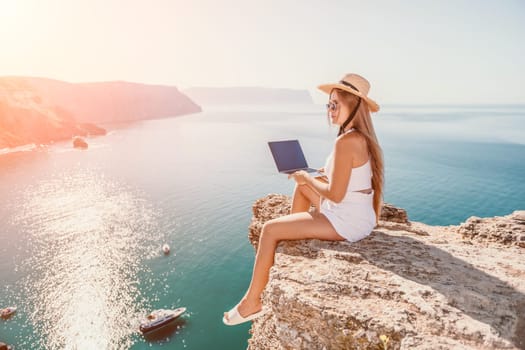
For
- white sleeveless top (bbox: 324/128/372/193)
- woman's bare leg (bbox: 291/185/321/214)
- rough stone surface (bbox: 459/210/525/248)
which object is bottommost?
rough stone surface (bbox: 459/210/525/248)

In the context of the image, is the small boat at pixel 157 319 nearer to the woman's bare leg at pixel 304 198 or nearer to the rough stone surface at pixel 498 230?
the rough stone surface at pixel 498 230

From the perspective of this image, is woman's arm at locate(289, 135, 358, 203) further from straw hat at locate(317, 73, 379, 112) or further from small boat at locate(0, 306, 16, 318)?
small boat at locate(0, 306, 16, 318)

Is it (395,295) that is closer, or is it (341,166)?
(395,295)

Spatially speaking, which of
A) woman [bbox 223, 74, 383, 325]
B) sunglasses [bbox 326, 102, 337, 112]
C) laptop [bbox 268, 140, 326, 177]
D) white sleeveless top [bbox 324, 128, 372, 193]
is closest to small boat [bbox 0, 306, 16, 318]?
woman [bbox 223, 74, 383, 325]

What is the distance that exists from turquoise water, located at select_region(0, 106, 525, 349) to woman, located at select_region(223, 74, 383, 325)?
29029 millimetres

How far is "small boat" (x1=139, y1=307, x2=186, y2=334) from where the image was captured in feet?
99.4

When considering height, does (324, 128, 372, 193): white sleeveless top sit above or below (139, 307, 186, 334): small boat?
above

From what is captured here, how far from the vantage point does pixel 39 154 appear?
108000 mm

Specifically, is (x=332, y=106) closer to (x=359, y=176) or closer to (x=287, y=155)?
(x=359, y=176)

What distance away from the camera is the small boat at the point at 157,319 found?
1193 inches

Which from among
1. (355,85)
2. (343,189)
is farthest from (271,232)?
(355,85)

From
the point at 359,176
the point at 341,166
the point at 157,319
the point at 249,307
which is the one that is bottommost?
the point at 157,319

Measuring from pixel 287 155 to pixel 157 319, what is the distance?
31.3 m

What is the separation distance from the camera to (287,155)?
572 cm
